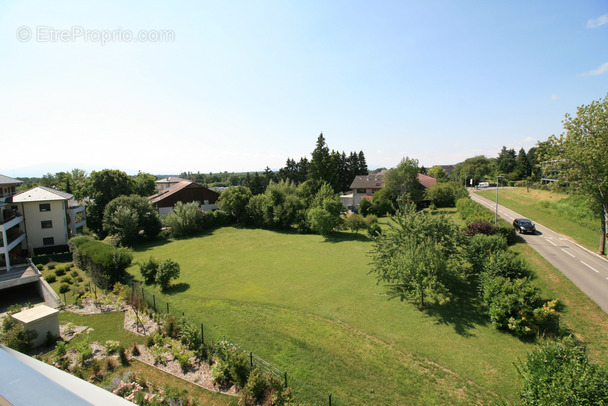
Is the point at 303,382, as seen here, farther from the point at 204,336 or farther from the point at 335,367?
the point at 204,336

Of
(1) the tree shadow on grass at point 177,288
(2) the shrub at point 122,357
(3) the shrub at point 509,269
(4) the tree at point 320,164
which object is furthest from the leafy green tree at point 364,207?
(2) the shrub at point 122,357

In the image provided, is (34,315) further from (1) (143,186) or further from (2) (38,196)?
(1) (143,186)

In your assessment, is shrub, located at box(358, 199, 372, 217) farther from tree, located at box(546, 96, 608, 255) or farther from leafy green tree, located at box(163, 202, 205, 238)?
tree, located at box(546, 96, 608, 255)

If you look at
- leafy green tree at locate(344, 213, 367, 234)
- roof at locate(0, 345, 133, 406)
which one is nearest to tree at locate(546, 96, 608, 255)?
leafy green tree at locate(344, 213, 367, 234)

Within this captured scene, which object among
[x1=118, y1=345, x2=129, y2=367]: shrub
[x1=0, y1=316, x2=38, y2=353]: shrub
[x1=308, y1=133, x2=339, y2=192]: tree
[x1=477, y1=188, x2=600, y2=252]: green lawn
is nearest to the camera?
[x1=118, y1=345, x2=129, y2=367]: shrub

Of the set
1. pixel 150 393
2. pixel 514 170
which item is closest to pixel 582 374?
pixel 150 393

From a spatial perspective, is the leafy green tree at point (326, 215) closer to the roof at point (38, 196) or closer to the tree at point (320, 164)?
the tree at point (320, 164)

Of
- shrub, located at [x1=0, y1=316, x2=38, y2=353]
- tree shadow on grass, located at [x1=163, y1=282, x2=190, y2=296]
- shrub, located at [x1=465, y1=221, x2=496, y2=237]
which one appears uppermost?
shrub, located at [x1=465, y1=221, x2=496, y2=237]
